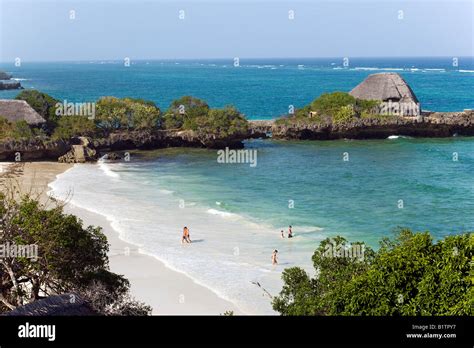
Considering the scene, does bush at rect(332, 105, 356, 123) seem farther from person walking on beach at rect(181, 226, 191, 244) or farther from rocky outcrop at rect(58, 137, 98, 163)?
→ person walking on beach at rect(181, 226, 191, 244)

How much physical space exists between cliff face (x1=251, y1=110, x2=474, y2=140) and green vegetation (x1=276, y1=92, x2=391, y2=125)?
0.61 meters

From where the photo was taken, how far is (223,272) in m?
18.2

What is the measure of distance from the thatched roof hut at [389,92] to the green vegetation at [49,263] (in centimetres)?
4611

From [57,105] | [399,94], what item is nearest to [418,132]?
[399,94]

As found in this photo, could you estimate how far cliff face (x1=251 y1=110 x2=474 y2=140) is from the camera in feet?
166

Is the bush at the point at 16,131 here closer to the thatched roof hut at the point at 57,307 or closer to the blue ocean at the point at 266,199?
the blue ocean at the point at 266,199

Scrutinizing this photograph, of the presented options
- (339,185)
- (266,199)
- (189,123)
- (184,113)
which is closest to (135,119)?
(189,123)

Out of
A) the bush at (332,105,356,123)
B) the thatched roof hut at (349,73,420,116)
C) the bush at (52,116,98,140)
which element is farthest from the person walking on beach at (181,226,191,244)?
the thatched roof hut at (349,73,420,116)

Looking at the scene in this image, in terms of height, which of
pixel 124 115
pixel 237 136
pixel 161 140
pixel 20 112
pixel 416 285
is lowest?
pixel 161 140

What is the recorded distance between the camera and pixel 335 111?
51281 mm

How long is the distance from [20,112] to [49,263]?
3243cm

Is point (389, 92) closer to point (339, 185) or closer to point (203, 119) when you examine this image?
point (203, 119)
